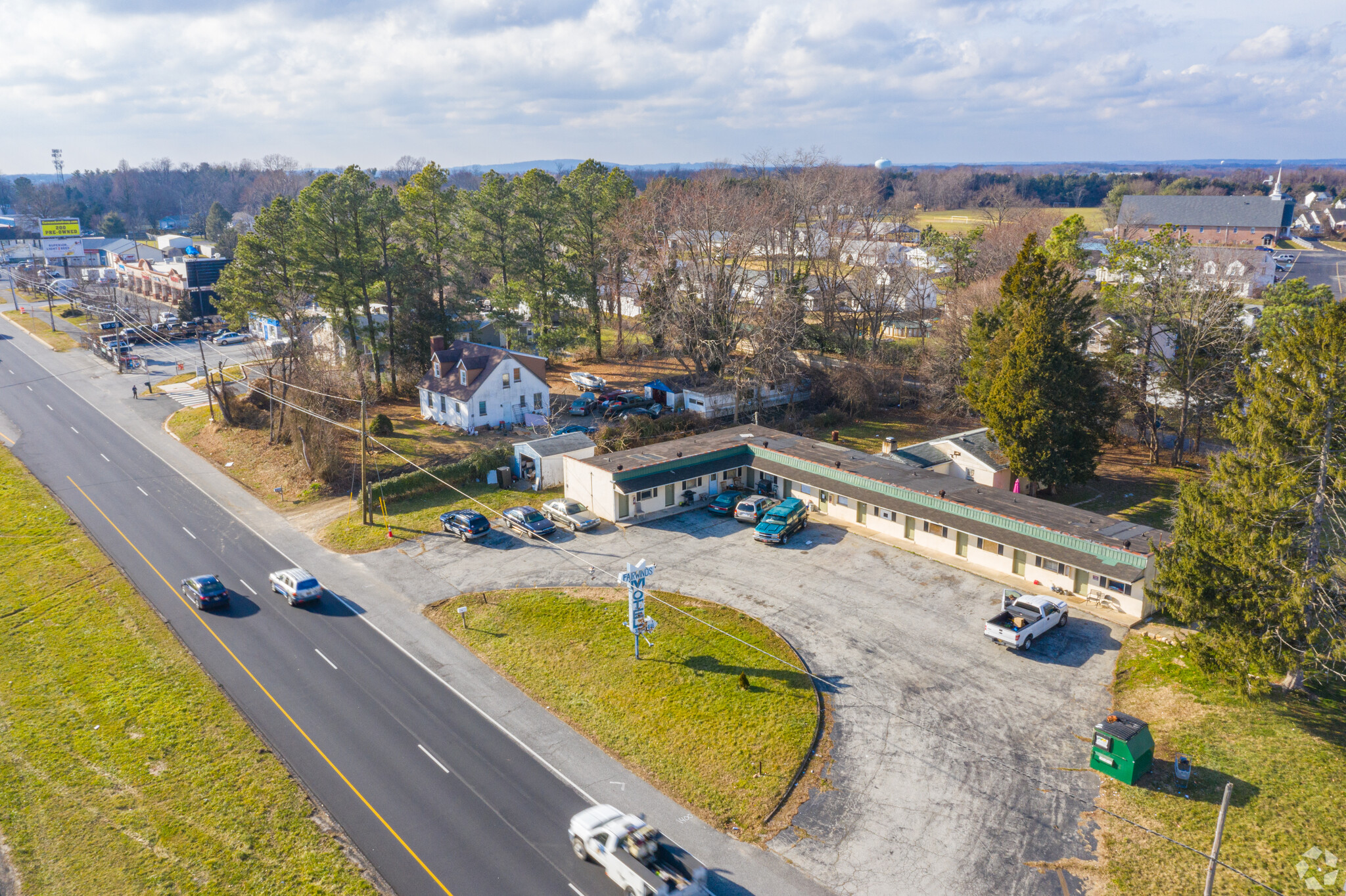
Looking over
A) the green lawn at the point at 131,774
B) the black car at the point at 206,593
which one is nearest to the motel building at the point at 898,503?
the black car at the point at 206,593

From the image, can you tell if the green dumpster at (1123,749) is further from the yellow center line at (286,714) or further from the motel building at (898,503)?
the yellow center line at (286,714)

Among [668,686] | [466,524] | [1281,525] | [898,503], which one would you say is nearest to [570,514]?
[466,524]

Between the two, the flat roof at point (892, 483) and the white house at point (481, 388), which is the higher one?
the white house at point (481, 388)

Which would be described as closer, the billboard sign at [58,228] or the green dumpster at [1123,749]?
the green dumpster at [1123,749]

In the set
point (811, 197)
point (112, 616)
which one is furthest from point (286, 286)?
point (811, 197)

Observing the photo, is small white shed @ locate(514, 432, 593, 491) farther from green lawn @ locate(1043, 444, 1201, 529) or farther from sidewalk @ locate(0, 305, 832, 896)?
green lawn @ locate(1043, 444, 1201, 529)

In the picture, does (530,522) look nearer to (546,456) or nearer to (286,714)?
(546,456)
